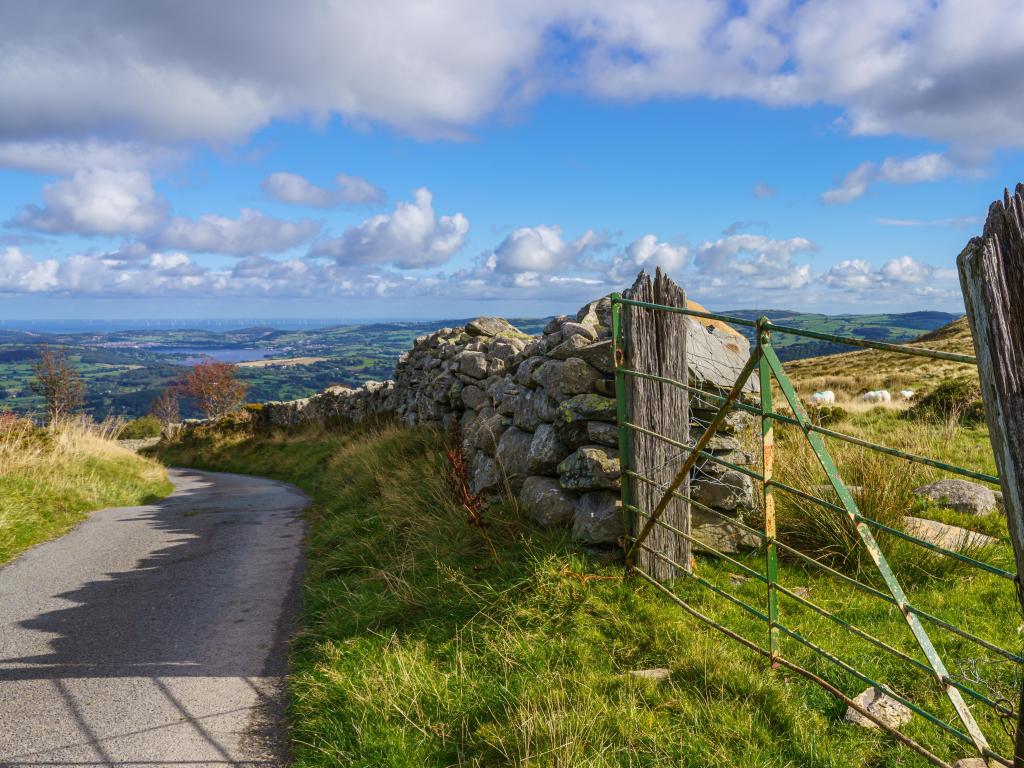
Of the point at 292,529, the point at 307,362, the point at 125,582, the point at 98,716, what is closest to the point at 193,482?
the point at 292,529

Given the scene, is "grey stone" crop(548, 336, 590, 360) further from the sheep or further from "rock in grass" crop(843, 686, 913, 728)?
the sheep

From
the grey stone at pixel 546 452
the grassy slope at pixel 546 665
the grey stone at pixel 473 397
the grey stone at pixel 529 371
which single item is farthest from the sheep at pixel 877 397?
the grey stone at pixel 546 452

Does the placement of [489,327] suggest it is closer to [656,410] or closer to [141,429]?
[656,410]

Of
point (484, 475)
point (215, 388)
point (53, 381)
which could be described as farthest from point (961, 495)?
point (215, 388)

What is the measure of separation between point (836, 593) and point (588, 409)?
93.4 inches

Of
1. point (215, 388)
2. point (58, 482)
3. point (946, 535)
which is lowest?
point (215, 388)

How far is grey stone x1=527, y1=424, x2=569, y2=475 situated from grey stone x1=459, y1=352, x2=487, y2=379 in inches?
147

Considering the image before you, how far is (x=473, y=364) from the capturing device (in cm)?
996

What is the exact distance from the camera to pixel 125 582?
6.72 m

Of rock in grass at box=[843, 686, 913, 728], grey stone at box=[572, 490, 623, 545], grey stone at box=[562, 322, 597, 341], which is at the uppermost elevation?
grey stone at box=[562, 322, 597, 341]

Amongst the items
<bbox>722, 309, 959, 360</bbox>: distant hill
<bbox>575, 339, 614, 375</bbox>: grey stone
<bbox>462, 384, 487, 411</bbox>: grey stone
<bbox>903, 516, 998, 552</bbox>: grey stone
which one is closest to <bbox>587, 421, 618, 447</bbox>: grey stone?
<bbox>575, 339, 614, 375</bbox>: grey stone

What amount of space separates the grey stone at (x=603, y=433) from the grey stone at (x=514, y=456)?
0.88m

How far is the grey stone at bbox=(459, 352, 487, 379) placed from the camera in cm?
980

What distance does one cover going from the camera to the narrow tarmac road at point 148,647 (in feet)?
12.7
